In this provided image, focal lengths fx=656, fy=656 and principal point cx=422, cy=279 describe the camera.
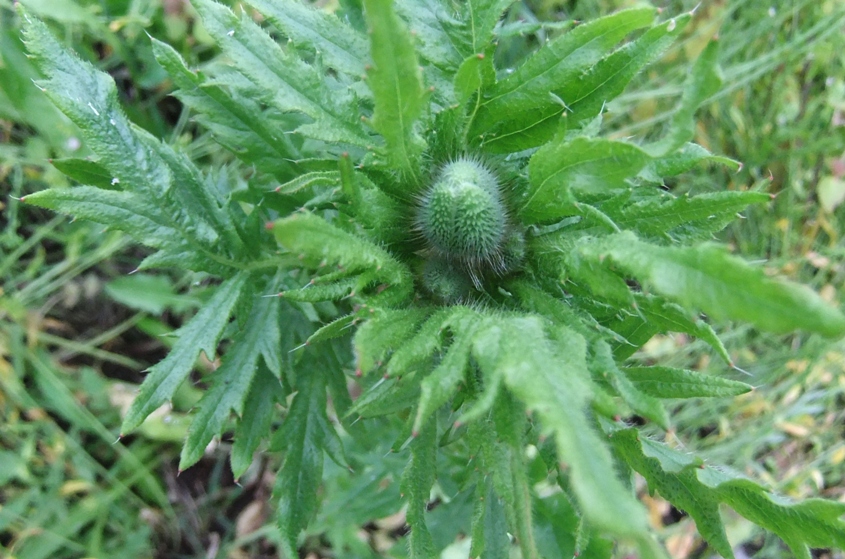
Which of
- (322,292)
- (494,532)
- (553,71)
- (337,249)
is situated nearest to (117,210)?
(322,292)

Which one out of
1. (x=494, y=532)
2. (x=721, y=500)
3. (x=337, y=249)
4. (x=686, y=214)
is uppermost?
(x=686, y=214)

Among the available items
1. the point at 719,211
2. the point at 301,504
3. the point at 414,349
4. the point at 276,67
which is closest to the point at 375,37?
the point at 276,67

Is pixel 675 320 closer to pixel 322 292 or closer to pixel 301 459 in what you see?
pixel 322 292

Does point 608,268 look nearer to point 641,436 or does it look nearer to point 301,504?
point 641,436

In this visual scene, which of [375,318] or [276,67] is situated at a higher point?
[276,67]

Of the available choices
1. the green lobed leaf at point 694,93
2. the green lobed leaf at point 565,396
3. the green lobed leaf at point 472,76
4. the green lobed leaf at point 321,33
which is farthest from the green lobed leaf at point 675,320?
the green lobed leaf at point 321,33

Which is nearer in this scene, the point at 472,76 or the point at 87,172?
the point at 472,76
